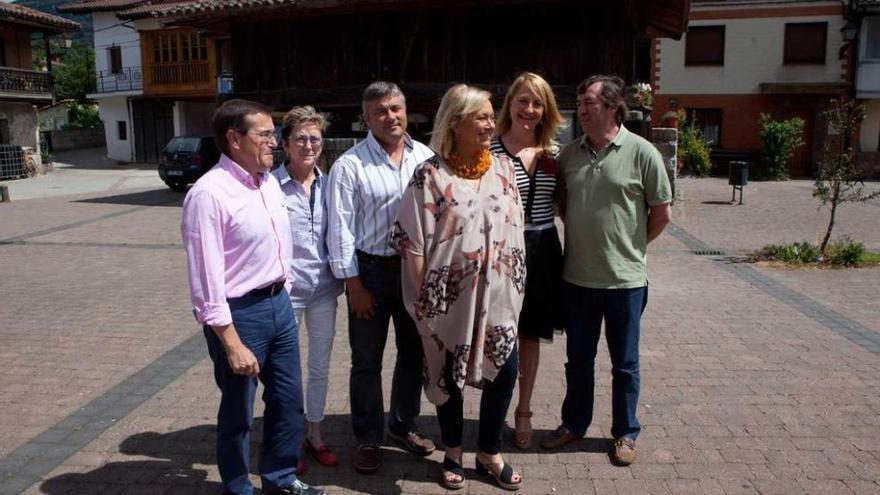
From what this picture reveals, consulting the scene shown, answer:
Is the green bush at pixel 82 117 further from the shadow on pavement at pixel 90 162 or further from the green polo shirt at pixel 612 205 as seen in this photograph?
the green polo shirt at pixel 612 205

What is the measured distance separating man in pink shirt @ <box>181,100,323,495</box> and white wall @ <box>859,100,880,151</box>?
97.8 feet

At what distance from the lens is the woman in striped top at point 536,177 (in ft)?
11.8

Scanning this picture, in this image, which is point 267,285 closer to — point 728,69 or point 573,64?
point 573,64

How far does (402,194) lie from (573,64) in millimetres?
11054

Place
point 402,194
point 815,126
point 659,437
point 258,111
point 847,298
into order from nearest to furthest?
point 258,111
point 402,194
point 659,437
point 847,298
point 815,126

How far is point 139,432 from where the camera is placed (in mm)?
4176

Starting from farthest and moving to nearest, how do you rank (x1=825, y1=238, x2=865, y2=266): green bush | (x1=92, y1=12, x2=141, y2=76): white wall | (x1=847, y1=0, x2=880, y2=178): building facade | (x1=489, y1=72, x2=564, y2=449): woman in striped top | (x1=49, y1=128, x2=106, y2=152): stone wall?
(x1=49, y1=128, x2=106, y2=152): stone wall
(x1=92, y1=12, x2=141, y2=76): white wall
(x1=847, y1=0, x2=880, y2=178): building facade
(x1=825, y1=238, x2=865, y2=266): green bush
(x1=489, y1=72, x2=564, y2=449): woman in striped top

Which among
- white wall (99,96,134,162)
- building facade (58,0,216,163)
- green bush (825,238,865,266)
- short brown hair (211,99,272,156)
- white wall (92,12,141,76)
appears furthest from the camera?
white wall (99,96,134,162)

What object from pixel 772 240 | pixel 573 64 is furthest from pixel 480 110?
pixel 573 64

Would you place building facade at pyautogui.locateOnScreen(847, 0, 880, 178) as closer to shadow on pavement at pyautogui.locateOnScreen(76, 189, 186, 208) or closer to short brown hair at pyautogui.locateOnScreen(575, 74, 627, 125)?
shadow on pavement at pyautogui.locateOnScreen(76, 189, 186, 208)

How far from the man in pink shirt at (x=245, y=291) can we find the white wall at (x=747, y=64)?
27760 millimetres

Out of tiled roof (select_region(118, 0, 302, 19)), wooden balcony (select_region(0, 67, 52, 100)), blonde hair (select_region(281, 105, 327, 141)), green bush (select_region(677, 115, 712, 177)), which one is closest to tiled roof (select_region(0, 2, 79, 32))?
wooden balcony (select_region(0, 67, 52, 100))

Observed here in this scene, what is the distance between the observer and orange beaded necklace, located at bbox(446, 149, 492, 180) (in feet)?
10.6

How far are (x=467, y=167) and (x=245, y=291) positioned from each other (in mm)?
1075
